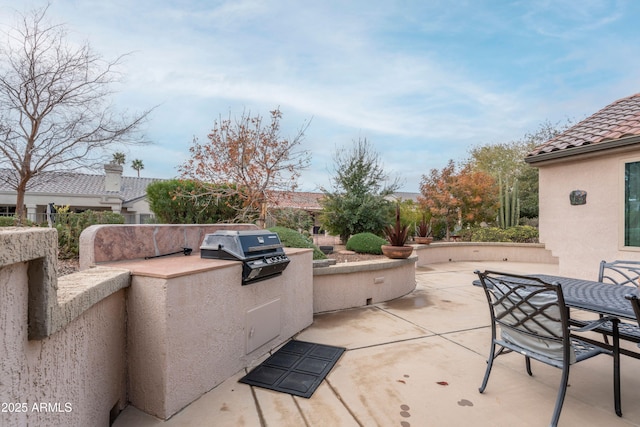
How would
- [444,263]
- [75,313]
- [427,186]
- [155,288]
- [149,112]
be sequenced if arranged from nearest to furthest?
[75,313] < [155,288] < [149,112] < [444,263] < [427,186]

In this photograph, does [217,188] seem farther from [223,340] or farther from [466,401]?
[466,401]

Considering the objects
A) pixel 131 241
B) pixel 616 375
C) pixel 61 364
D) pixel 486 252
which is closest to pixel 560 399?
pixel 616 375

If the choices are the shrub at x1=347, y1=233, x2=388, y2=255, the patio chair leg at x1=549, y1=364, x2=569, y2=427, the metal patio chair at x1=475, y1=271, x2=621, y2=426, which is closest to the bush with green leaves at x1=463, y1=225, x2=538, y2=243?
the shrub at x1=347, y1=233, x2=388, y2=255

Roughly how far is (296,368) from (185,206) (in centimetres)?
702

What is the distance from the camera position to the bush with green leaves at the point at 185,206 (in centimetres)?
836

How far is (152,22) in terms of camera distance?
624 cm

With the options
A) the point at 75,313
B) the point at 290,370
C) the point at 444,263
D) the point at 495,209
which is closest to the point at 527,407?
the point at 290,370

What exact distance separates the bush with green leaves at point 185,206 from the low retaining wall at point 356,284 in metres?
4.37

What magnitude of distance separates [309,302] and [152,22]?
6556mm

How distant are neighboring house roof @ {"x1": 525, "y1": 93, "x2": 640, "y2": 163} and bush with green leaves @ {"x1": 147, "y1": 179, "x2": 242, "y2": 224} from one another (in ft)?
24.3

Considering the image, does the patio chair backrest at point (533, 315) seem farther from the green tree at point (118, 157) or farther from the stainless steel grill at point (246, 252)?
the green tree at point (118, 157)

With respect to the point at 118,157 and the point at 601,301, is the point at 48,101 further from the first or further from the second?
the point at 118,157

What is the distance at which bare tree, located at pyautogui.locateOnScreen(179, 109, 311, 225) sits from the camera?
7508 millimetres

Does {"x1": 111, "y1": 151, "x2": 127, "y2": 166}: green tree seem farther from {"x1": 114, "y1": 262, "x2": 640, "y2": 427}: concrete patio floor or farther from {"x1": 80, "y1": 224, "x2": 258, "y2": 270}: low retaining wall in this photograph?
{"x1": 114, "y1": 262, "x2": 640, "y2": 427}: concrete patio floor
